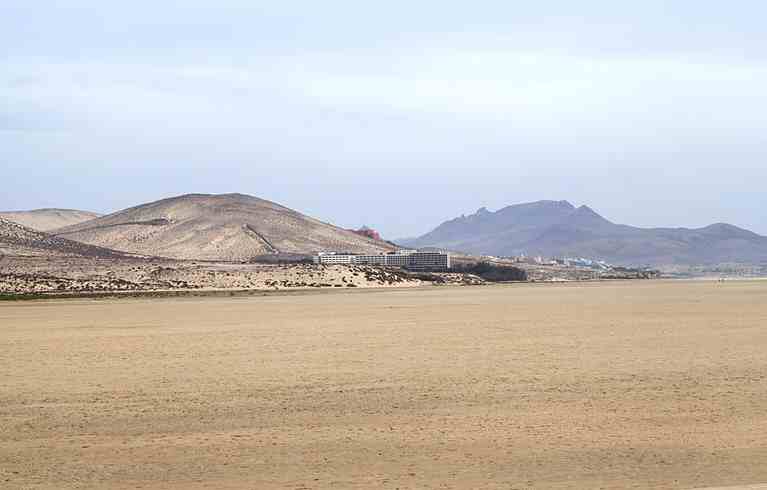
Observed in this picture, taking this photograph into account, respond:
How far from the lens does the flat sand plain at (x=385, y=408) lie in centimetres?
1380

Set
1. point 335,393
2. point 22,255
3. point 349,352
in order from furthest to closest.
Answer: point 22,255
point 349,352
point 335,393

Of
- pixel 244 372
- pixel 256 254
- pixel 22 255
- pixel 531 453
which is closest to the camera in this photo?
pixel 531 453

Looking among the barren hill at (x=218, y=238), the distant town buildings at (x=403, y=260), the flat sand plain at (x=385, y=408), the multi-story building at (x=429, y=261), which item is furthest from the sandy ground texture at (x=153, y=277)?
the barren hill at (x=218, y=238)

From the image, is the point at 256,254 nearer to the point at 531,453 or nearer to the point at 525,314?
the point at 525,314

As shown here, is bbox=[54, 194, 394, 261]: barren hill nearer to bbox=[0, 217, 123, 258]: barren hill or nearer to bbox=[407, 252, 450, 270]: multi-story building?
bbox=[407, 252, 450, 270]: multi-story building

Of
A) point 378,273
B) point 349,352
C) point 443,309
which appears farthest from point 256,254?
point 349,352

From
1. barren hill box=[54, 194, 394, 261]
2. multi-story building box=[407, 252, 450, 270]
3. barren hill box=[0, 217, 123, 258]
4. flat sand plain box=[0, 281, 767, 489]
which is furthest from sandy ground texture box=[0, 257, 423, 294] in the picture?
barren hill box=[54, 194, 394, 261]

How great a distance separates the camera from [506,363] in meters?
24.5

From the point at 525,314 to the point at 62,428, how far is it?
29.7 meters

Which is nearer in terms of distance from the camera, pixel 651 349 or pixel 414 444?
pixel 414 444

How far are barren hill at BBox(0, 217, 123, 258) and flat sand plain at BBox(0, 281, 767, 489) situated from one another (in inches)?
2667

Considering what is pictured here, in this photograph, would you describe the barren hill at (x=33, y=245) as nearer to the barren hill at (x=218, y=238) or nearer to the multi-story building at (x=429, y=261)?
the multi-story building at (x=429, y=261)

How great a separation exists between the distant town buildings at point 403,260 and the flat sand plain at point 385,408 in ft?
347

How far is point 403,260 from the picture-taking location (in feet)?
491
